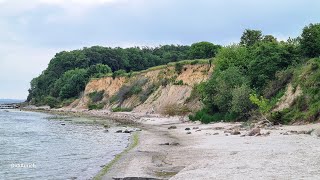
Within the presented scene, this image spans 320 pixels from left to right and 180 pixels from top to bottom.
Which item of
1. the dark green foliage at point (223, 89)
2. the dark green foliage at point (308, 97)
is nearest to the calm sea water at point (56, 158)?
the dark green foliage at point (308, 97)

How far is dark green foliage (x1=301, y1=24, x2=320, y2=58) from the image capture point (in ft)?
164

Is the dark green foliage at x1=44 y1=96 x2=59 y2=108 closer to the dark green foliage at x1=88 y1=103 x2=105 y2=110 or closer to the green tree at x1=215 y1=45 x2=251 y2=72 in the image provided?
the dark green foliage at x1=88 y1=103 x2=105 y2=110

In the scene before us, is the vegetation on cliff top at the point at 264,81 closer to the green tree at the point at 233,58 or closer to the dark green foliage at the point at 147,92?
the green tree at the point at 233,58

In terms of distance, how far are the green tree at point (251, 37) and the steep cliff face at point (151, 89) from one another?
8.59m

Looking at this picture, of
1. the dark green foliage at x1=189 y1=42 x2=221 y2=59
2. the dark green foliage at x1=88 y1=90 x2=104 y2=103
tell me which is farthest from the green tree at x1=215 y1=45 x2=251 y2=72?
the dark green foliage at x1=189 y1=42 x2=221 y2=59

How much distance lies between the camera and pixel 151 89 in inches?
3622

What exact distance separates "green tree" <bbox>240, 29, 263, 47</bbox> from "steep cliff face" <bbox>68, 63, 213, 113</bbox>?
8.59m

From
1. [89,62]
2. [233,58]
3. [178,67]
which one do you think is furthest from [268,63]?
[89,62]

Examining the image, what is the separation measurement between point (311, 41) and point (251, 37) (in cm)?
3145

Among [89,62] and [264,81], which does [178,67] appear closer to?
[264,81]

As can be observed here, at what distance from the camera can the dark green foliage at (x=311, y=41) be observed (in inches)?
1967

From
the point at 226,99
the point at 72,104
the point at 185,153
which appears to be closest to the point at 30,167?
the point at 185,153

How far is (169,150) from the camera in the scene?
26297mm

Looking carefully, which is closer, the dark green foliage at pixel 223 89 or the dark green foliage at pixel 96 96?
the dark green foliage at pixel 223 89
